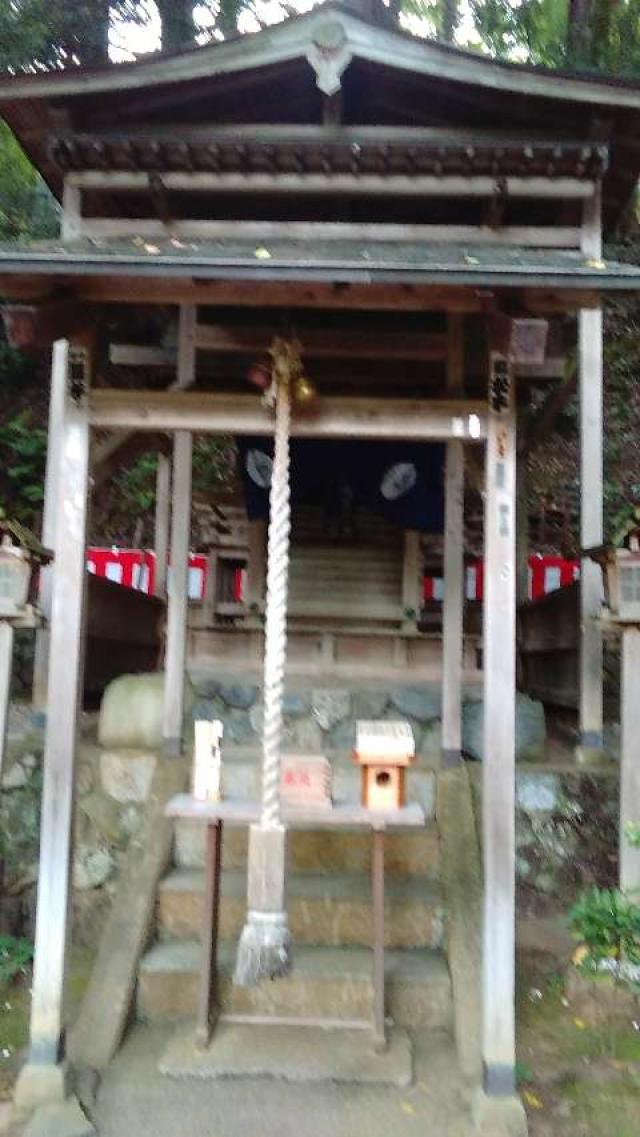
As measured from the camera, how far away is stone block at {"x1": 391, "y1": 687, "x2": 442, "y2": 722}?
6.45 m

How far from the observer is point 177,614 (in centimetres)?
607

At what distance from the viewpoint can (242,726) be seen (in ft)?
21.4

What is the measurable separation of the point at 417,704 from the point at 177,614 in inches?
79.4

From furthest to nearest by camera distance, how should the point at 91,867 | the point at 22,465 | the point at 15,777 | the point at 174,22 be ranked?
1. the point at 174,22
2. the point at 22,465
3. the point at 15,777
4. the point at 91,867

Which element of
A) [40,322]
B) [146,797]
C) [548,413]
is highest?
[548,413]

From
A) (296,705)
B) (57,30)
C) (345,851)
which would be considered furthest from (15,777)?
(57,30)

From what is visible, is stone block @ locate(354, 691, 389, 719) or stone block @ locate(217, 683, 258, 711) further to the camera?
stone block @ locate(217, 683, 258, 711)

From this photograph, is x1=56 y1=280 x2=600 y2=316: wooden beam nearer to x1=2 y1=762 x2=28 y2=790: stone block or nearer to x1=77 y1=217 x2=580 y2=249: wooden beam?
x1=77 y1=217 x2=580 y2=249: wooden beam

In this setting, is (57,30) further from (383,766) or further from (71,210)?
(383,766)

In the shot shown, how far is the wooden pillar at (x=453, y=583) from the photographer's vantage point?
5.77m

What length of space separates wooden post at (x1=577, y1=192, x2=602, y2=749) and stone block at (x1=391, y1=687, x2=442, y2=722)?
3.65 feet

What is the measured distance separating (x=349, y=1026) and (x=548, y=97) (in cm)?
635

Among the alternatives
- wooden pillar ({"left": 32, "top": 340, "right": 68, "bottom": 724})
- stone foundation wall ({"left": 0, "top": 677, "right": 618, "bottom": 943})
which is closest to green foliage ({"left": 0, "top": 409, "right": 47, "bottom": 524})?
wooden pillar ({"left": 32, "top": 340, "right": 68, "bottom": 724})

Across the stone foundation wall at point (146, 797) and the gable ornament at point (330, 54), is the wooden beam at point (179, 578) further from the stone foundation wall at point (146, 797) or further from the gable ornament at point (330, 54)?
the gable ornament at point (330, 54)
